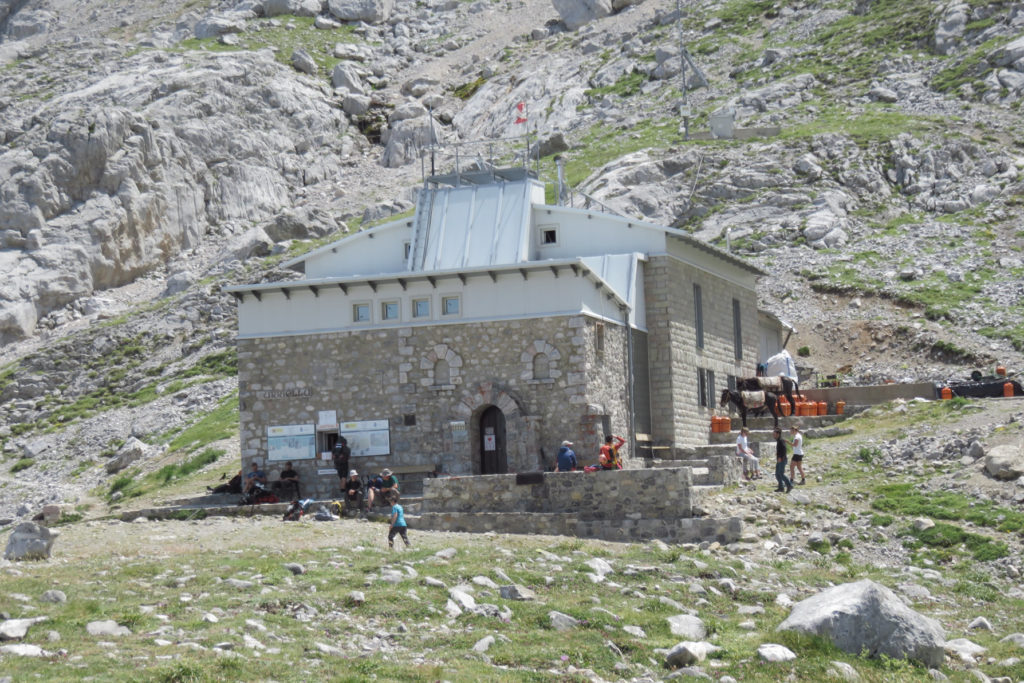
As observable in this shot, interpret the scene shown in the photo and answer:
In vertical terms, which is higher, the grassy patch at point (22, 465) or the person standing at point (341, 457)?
the grassy patch at point (22, 465)

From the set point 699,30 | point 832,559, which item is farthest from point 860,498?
point 699,30

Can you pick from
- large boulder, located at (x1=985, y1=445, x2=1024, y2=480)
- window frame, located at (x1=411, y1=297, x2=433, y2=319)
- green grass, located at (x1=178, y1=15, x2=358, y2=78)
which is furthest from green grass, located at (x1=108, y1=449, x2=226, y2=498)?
green grass, located at (x1=178, y1=15, x2=358, y2=78)

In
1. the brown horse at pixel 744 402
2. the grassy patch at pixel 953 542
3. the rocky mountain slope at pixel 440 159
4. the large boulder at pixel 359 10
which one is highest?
the large boulder at pixel 359 10

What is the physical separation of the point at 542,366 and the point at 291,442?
7.62 meters

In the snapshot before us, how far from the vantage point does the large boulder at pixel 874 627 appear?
17438 mm

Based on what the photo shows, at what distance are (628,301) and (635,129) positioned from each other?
49398 millimetres

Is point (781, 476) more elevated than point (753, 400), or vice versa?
point (753, 400)

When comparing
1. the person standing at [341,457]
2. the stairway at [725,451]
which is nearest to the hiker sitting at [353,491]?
the person standing at [341,457]

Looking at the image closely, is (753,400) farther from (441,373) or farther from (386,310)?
(386,310)

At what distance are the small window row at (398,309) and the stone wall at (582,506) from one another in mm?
8006

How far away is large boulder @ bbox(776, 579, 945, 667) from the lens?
17438 mm

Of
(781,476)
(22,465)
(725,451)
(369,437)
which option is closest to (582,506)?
(781,476)

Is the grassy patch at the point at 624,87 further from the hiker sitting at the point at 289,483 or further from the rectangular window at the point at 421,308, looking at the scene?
the hiker sitting at the point at 289,483

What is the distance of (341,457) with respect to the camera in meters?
34.5
